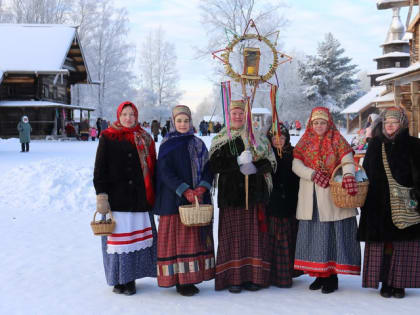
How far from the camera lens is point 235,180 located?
412 cm

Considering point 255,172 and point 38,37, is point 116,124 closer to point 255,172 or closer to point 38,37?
point 255,172

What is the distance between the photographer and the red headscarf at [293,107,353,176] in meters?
4.10

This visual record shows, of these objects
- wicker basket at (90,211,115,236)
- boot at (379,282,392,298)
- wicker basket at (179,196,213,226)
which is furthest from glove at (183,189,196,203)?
boot at (379,282,392,298)

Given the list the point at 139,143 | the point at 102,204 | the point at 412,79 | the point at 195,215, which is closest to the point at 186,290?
the point at 195,215

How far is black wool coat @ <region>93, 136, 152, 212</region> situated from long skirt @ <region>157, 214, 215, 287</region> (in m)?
0.31

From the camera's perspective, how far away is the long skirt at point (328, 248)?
404 centimetres

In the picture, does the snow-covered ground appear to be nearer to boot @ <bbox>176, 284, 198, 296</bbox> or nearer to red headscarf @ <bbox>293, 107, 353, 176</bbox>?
boot @ <bbox>176, 284, 198, 296</bbox>

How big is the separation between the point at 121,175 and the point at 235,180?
3.45ft

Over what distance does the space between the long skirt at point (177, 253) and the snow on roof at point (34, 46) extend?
69.5ft

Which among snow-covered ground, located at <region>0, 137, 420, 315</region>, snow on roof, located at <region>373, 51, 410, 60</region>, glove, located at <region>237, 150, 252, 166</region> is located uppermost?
snow on roof, located at <region>373, 51, 410, 60</region>

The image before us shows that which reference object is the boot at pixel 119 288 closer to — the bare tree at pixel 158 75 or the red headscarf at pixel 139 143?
the red headscarf at pixel 139 143

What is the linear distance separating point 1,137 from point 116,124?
2261 centimetres

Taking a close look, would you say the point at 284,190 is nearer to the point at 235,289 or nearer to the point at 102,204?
the point at 235,289

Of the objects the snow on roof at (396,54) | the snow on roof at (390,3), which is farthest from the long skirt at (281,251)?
the snow on roof at (396,54)
